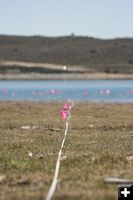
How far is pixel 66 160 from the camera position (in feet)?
60.1

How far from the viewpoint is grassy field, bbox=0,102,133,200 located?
13430 mm

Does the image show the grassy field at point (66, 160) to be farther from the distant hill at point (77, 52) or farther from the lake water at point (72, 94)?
the distant hill at point (77, 52)

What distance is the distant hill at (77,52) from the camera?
6639 inches

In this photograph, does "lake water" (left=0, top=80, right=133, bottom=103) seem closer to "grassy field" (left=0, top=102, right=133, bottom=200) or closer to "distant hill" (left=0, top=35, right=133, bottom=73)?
"grassy field" (left=0, top=102, right=133, bottom=200)

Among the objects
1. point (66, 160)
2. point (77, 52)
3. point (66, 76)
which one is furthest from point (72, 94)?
point (77, 52)

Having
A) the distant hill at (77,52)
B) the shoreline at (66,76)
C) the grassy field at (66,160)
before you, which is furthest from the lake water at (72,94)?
the distant hill at (77,52)

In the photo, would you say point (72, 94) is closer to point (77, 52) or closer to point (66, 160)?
point (66, 160)

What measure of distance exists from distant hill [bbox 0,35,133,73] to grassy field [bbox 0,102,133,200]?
12947cm

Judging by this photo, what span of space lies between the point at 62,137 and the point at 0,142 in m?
3.12

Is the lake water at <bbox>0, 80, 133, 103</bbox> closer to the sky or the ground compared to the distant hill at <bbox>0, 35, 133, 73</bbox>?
closer to the ground

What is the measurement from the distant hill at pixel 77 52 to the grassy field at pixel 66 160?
129473 millimetres

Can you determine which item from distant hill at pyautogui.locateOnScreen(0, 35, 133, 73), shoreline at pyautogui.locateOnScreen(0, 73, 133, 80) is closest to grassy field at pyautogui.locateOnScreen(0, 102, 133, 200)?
shoreline at pyautogui.locateOnScreen(0, 73, 133, 80)

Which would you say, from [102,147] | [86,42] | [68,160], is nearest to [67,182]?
[68,160]

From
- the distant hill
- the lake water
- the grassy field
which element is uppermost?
the distant hill
